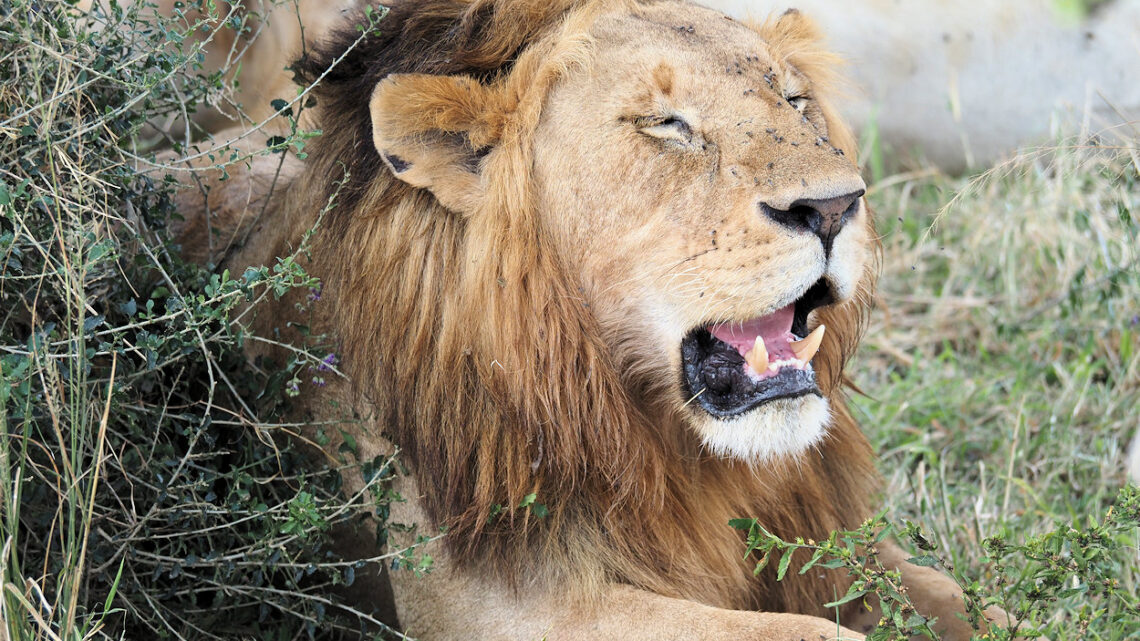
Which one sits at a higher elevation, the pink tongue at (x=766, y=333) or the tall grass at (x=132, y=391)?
the pink tongue at (x=766, y=333)

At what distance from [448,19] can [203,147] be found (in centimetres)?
119

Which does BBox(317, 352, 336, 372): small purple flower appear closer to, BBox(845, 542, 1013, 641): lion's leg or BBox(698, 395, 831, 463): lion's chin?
BBox(698, 395, 831, 463): lion's chin

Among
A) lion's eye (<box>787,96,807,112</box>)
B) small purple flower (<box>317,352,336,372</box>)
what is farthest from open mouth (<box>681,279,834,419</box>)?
small purple flower (<box>317,352,336,372</box>)

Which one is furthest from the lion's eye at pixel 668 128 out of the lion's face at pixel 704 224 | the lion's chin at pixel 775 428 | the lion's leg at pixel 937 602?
the lion's leg at pixel 937 602

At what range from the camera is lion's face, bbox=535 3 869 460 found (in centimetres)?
239

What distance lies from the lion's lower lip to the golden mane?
0.51ft

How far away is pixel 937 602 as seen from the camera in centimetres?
295

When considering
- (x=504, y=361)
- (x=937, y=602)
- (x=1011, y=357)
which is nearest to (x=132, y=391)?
(x=504, y=361)

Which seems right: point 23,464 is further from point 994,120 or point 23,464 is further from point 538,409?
point 994,120

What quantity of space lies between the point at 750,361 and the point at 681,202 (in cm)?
34

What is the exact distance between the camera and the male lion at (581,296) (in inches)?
97.9

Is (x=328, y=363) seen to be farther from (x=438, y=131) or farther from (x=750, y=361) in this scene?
(x=750, y=361)

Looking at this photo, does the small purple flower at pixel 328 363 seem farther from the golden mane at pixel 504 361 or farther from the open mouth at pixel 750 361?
the open mouth at pixel 750 361

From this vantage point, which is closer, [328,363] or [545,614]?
[545,614]
